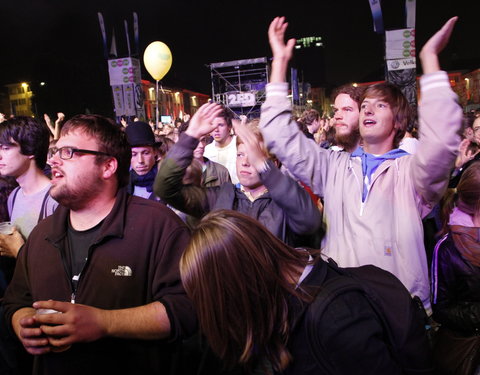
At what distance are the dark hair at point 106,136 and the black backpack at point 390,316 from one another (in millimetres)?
1391

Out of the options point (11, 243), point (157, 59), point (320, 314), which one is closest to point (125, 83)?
point (157, 59)

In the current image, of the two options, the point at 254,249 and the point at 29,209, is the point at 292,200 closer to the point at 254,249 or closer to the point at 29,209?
the point at 254,249

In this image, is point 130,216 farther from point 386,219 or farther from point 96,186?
point 386,219

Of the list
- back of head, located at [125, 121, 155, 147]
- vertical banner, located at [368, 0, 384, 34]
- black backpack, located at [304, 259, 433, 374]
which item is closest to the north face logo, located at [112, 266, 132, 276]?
black backpack, located at [304, 259, 433, 374]

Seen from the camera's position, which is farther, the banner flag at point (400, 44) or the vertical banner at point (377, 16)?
the vertical banner at point (377, 16)

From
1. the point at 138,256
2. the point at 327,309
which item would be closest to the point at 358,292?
the point at 327,309

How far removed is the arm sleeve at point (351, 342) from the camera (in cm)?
119

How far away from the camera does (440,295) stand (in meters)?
2.20

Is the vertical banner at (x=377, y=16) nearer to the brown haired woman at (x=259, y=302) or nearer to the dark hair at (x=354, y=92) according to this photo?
the dark hair at (x=354, y=92)

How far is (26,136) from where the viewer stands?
3.00 metres

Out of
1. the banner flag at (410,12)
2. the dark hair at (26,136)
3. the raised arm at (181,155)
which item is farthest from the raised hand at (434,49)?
the banner flag at (410,12)

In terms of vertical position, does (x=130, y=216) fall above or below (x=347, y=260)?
above

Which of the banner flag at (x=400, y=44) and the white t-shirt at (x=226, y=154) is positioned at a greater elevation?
the banner flag at (x=400, y=44)

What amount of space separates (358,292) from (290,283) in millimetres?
231
